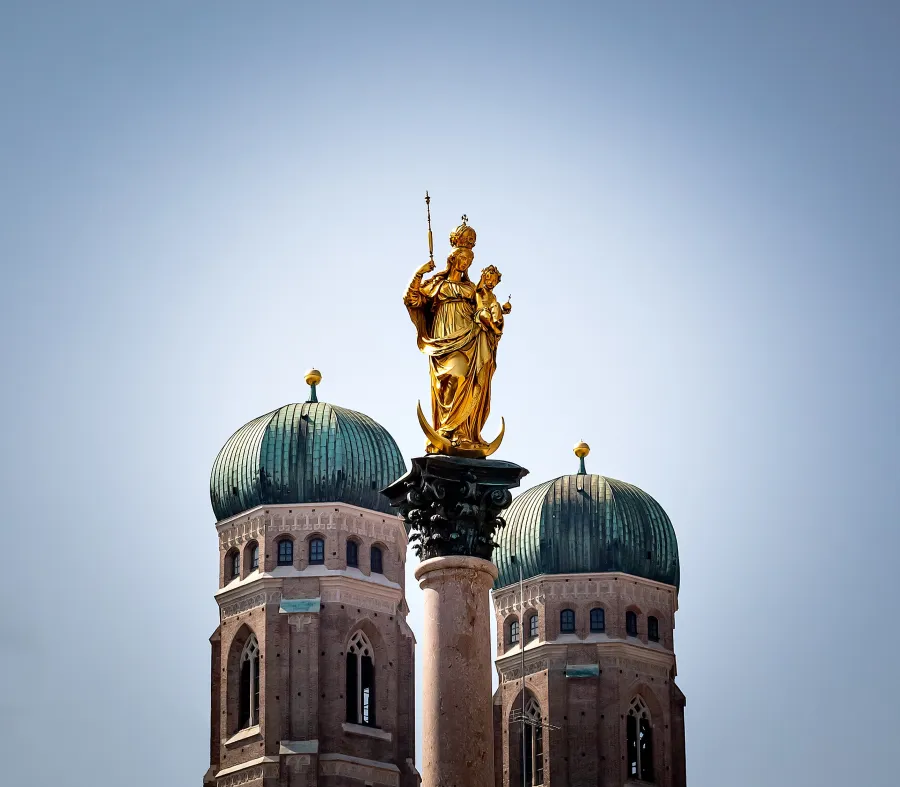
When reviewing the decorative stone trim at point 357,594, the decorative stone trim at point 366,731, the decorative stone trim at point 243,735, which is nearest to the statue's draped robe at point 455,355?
the decorative stone trim at point 366,731

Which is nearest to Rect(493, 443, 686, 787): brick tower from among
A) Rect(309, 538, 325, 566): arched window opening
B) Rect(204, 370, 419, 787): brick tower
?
Rect(204, 370, 419, 787): brick tower

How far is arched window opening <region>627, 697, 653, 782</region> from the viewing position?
93.1 meters

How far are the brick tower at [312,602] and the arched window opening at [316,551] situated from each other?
0.05m

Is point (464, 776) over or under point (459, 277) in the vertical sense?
under

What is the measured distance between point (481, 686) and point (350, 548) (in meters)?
50.5

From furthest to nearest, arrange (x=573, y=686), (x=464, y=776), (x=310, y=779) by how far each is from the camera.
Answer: (x=573, y=686), (x=310, y=779), (x=464, y=776)

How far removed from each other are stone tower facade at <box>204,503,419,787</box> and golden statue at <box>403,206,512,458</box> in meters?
46.2

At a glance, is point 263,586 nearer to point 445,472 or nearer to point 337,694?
point 337,694

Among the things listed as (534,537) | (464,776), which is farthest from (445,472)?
(534,537)

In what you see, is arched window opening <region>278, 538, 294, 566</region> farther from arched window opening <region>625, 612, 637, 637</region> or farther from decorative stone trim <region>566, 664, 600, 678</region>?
arched window opening <region>625, 612, 637, 637</region>

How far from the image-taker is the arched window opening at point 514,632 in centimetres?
9531

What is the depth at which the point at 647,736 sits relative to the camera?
9381 centimetres

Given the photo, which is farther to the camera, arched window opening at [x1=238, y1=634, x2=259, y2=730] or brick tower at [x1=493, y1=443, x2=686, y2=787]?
brick tower at [x1=493, y1=443, x2=686, y2=787]

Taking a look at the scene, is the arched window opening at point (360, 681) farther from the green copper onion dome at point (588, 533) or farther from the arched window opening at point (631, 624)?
the arched window opening at point (631, 624)
